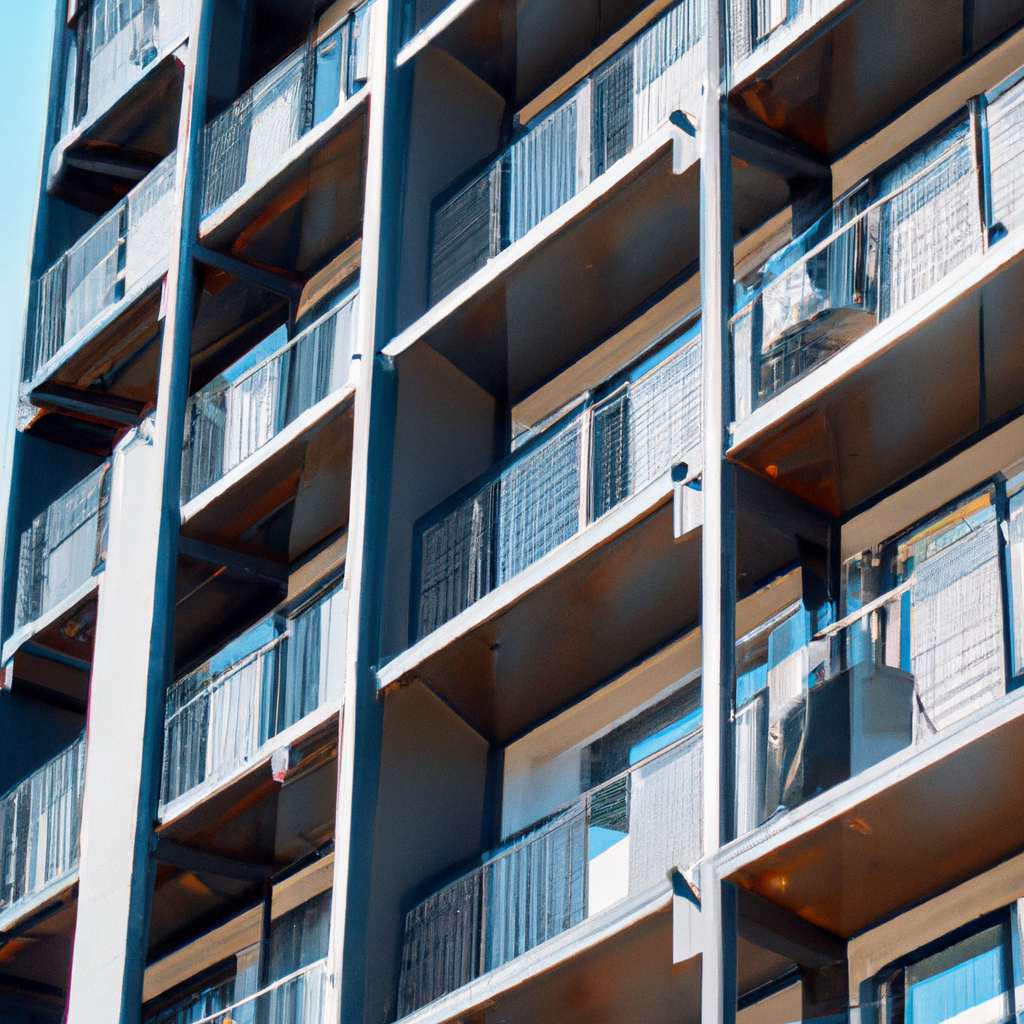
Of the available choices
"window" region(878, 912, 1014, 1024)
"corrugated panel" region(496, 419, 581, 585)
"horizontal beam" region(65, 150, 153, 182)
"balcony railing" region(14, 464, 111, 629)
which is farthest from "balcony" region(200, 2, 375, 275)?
"window" region(878, 912, 1014, 1024)

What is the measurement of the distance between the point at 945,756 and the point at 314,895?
6.23 m

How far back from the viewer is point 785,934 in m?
10.9

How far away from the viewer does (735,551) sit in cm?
1151

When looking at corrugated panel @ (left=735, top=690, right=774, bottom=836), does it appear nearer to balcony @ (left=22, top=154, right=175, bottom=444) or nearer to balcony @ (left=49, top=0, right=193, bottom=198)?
balcony @ (left=22, top=154, right=175, bottom=444)

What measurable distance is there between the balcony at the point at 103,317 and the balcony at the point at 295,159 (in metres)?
0.82

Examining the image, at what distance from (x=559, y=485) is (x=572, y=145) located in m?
2.26

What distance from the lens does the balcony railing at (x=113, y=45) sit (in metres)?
19.0

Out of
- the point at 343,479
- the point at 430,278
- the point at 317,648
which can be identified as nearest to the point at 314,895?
the point at 317,648

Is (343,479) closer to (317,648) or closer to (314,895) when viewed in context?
(317,648)

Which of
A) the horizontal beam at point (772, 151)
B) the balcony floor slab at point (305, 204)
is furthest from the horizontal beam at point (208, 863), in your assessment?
the horizontal beam at point (772, 151)

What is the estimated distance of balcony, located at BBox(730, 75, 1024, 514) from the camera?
427 inches

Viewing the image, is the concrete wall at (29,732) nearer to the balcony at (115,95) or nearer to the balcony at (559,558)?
the balcony at (115,95)

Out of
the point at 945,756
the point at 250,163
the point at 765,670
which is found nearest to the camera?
the point at 945,756

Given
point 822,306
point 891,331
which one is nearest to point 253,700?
point 822,306
